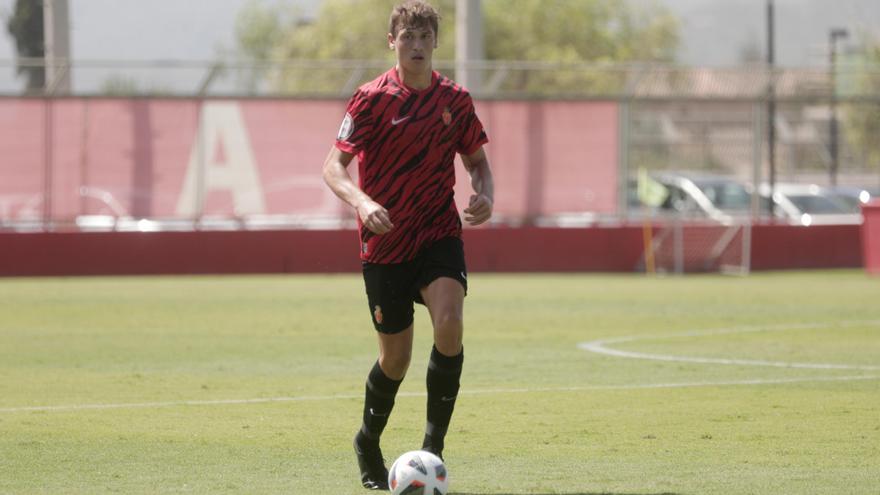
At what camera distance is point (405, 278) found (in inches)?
308

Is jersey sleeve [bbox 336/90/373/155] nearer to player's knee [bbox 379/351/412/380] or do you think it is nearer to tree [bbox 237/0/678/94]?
player's knee [bbox 379/351/412/380]

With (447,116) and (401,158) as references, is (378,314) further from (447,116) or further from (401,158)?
(447,116)

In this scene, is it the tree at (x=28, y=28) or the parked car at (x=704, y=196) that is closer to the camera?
the tree at (x=28, y=28)

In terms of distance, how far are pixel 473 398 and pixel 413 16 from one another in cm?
442

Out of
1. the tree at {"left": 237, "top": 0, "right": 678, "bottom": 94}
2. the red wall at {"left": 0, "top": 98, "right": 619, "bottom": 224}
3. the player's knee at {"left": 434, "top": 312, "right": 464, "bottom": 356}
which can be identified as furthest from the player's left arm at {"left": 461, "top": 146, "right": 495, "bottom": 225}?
the tree at {"left": 237, "top": 0, "right": 678, "bottom": 94}

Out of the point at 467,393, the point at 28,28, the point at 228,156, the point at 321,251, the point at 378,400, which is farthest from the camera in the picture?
the point at 28,28

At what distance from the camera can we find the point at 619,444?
9.23 m

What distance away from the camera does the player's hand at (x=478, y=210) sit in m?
7.96

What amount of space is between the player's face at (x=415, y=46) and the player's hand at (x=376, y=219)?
76cm

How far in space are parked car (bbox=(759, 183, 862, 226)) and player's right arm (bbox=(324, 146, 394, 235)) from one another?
95.0 feet

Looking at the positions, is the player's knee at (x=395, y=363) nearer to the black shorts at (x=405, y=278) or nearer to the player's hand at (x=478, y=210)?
the black shorts at (x=405, y=278)

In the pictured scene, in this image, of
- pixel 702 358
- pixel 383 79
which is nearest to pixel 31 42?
pixel 702 358

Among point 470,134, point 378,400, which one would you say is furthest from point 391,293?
point 470,134

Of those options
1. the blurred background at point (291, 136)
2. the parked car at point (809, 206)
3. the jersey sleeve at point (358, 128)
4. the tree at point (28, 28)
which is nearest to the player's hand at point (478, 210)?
the jersey sleeve at point (358, 128)
